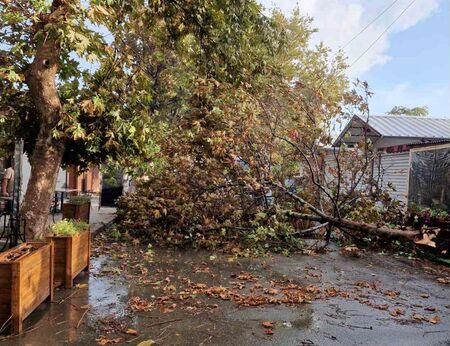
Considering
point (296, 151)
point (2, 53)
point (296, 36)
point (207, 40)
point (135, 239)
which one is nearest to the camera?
point (2, 53)

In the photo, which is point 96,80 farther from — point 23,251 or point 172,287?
point 172,287

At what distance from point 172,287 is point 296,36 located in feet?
86.9

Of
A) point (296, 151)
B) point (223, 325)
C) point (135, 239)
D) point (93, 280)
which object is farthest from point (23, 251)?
point (296, 151)

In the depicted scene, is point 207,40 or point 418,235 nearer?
point 418,235

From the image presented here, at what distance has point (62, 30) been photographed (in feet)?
15.1

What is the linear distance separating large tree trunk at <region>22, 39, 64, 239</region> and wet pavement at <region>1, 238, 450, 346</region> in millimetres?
1200

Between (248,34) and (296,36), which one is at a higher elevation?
(296,36)

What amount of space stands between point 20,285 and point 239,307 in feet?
8.53

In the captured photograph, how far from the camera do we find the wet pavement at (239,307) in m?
4.27

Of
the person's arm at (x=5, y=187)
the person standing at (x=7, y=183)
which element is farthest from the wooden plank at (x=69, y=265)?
the person's arm at (x=5, y=187)

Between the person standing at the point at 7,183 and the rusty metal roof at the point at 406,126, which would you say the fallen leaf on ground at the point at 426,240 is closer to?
the rusty metal roof at the point at 406,126

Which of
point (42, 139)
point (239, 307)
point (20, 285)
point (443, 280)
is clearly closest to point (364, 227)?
point (443, 280)

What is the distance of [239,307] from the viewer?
206 inches

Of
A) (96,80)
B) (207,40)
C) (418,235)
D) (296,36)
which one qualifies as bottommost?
(418,235)
